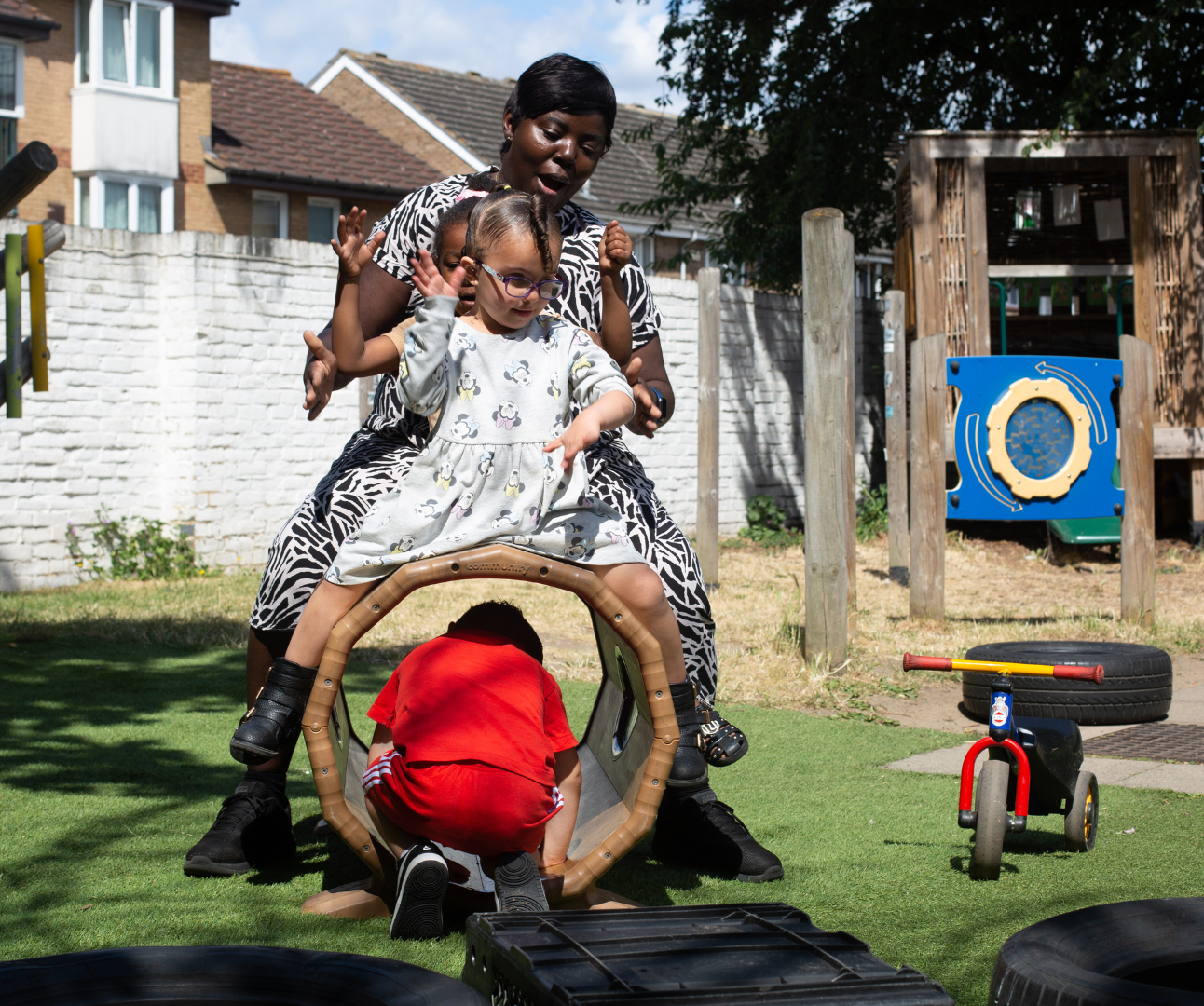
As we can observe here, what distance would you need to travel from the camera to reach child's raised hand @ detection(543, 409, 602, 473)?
9.18 feet

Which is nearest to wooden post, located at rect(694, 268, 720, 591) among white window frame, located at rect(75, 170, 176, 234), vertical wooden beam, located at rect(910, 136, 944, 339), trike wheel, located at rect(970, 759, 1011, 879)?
vertical wooden beam, located at rect(910, 136, 944, 339)

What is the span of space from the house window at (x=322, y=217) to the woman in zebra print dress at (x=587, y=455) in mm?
20479

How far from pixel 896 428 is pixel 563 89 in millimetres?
7256

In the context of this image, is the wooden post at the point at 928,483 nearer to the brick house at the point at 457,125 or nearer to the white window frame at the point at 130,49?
the brick house at the point at 457,125

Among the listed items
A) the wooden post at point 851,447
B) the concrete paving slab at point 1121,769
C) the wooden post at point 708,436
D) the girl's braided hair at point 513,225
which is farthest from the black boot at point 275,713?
the wooden post at point 708,436

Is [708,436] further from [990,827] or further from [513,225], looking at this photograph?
[513,225]

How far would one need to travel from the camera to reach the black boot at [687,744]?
3.04 m

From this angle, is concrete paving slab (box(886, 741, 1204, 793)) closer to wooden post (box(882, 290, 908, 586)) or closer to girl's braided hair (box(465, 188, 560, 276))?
girl's braided hair (box(465, 188, 560, 276))

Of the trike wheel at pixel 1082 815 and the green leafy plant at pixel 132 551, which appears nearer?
the trike wheel at pixel 1082 815

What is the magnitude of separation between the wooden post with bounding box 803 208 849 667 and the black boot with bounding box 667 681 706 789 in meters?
2.95

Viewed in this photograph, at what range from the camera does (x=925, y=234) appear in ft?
37.3

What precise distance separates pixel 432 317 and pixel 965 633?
5048 mm

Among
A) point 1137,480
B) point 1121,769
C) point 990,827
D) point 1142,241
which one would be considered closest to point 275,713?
point 990,827

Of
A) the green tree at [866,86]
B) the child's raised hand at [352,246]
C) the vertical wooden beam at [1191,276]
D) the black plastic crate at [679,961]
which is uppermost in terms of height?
the green tree at [866,86]
